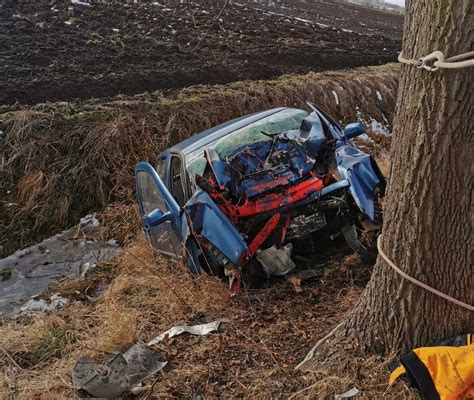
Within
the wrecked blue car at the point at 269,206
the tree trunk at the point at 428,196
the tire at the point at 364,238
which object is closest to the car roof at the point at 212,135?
the wrecked blue car at the point at 269,206

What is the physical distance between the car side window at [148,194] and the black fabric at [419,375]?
3104 mm

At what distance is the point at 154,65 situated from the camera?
11.3 meters

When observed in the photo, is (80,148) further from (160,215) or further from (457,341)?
(457,341)

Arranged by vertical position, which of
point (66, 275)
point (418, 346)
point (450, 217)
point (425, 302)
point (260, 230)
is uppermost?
point (450, 217)

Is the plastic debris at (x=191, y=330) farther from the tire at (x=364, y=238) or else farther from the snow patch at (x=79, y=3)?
the snow patch at (x=79, y=3)

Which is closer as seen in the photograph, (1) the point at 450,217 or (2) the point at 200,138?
(1) the point at 450,217

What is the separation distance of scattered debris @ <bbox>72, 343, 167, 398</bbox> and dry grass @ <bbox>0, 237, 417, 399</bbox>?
99 mm

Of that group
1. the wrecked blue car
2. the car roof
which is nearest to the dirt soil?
the car roof

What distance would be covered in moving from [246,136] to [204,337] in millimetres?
2500

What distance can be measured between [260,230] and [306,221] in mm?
449

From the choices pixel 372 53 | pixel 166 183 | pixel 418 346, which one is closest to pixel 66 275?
pixel 166 183

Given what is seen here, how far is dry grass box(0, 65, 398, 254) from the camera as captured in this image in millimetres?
7551

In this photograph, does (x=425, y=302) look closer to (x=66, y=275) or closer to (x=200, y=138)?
(x=200, y=138)

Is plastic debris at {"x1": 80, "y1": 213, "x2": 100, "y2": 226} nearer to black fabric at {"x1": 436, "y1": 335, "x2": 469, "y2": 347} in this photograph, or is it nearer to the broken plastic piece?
the broken plastic piece
